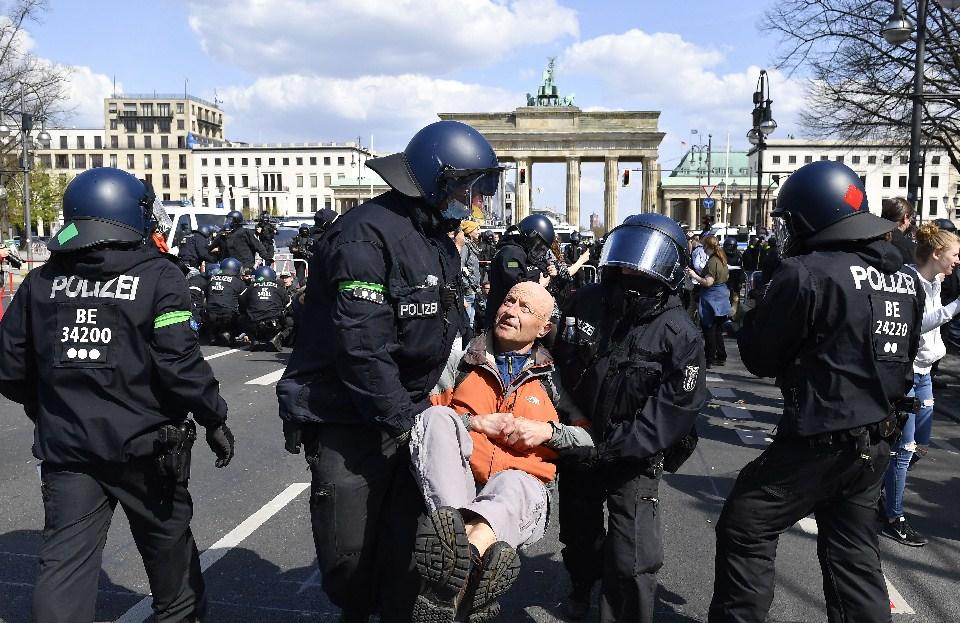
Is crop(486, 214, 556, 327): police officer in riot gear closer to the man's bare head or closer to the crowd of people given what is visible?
the man's bare head

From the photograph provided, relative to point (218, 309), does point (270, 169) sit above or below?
above

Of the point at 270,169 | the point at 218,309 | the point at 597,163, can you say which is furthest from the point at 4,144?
the point at 270,169

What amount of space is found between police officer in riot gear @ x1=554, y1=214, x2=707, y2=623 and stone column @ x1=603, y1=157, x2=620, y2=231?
7330cm

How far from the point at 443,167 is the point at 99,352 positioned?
137 centimetres

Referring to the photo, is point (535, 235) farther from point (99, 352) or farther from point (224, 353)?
point (99, 352)

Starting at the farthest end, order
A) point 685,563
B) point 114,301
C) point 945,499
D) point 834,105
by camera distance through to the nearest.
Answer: point 834,105 < point 945,499 < point 685,563 < point 114,301

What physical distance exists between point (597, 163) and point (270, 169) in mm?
62148

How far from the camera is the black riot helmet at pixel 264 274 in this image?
1304 cm

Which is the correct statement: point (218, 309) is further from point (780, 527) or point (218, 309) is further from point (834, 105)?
point (834, 105)

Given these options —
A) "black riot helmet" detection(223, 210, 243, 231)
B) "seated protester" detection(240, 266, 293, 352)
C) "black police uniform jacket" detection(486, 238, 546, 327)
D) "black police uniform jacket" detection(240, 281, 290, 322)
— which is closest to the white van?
"black riot helmet" detection(223, 210, 243, 231)

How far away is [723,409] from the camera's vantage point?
8680 millimetres

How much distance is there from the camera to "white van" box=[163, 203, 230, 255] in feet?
62.8

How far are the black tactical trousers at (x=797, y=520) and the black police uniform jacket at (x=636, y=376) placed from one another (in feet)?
1.22

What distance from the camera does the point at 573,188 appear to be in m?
77.0
